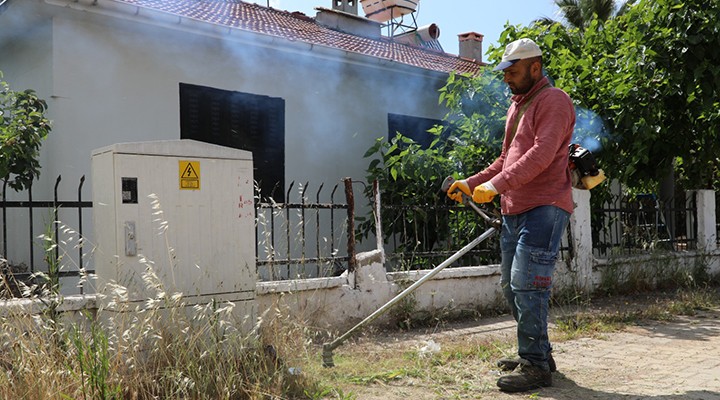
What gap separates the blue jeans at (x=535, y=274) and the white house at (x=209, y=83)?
496 centimetres

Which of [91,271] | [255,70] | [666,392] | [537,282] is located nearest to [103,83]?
[255,70]

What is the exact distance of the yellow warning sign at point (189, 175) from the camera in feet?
12.9

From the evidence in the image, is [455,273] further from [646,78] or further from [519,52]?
[646,78]

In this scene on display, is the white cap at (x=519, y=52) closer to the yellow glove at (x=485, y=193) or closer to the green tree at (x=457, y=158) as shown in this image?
the yellow glove at (x=485, y=193)

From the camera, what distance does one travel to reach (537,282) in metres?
3.84

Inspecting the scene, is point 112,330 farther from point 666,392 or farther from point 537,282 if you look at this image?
point 666,392

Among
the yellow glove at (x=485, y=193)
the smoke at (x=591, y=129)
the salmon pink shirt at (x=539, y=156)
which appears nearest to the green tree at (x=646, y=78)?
the smoke at (x=591, y=129)

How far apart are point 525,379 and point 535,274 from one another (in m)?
0.60

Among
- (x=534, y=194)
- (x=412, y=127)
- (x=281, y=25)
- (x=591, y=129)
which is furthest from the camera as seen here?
(x=412, y=127)

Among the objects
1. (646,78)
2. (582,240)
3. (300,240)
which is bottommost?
(582,240)

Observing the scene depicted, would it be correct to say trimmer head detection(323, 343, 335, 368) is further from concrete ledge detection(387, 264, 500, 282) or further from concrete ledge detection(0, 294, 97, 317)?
concrete ledge detection(387, 264, 500, 282)

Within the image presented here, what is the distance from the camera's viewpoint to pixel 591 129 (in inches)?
319

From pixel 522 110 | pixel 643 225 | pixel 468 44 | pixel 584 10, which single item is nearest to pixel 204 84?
pixel 522 110

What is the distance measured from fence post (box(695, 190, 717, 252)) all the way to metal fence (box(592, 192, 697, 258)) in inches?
2.9
